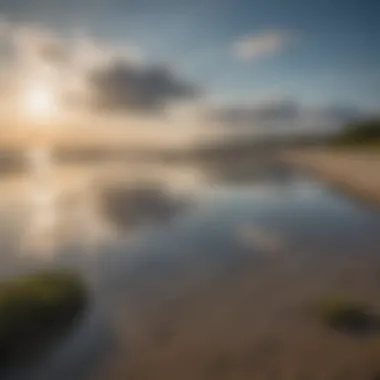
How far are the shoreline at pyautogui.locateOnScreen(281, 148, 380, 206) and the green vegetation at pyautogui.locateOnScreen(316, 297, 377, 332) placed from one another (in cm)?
53

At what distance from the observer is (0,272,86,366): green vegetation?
126 centimetres

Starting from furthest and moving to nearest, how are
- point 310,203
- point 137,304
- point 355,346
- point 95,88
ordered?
point 310,203 < point 95,88 < point 137,304 < point 355,346

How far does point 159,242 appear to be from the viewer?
1.63 meters

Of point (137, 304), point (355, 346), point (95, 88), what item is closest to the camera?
point (355, 346)

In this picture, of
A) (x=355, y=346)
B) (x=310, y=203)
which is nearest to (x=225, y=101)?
(x=310, y=203)

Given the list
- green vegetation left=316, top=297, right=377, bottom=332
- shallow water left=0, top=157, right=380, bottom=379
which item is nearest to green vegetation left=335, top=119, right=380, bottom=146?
shallow water left=0, top=157, right=380, bottom=379

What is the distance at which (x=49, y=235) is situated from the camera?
58.1 inches

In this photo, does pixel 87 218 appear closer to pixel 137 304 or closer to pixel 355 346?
pixel 137 304

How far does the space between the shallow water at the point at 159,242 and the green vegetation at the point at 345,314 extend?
6 centimetres

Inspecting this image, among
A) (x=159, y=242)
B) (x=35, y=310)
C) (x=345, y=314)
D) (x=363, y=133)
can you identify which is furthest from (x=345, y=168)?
(x=35, y=310)

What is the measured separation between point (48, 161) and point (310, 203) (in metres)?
1.05

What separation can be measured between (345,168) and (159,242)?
82 centimetres

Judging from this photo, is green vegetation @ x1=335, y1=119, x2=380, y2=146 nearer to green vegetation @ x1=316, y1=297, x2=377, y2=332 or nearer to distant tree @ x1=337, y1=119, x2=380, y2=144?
distant tree @ x1=337, y1=119, x2=380, y2=144

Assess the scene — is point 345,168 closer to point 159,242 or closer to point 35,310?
point 159,242
